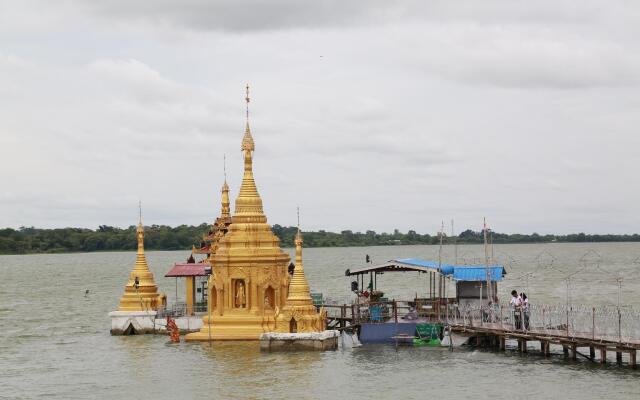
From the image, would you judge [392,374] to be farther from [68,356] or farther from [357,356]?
[68,356]

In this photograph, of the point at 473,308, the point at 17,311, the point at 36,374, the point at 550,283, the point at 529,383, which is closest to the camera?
the point at 529,383

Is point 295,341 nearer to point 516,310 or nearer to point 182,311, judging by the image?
point 516,310

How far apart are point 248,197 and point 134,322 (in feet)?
28.3

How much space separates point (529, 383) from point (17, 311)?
4740cm

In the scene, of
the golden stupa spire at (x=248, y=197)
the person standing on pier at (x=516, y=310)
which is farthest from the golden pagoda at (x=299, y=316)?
the person standing on pier at (x=516, y=310)

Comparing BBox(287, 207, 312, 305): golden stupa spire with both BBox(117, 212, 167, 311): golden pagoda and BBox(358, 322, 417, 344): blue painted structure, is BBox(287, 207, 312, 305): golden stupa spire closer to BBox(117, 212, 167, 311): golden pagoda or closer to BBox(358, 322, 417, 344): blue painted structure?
BBox(358, 322, 417, 344): blue painted structure

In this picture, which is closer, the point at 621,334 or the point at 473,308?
the point at 621,334

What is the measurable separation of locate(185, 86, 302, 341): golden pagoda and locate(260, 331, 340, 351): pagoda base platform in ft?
9.39

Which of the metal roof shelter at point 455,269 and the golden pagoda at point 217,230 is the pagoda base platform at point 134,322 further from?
the metal roof shelter at point 455,269

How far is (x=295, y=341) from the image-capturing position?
1655 inches

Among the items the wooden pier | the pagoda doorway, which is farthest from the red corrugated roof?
the wooden pier

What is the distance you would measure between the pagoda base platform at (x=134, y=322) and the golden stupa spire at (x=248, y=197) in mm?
7316

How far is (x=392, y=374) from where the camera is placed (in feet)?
125

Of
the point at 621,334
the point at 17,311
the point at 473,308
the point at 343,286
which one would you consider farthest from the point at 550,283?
the point at 621,334
